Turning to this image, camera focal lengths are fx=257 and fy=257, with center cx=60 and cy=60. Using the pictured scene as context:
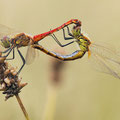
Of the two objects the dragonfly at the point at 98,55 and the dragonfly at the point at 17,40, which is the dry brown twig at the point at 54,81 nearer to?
the dragonfly at the point at 98,55

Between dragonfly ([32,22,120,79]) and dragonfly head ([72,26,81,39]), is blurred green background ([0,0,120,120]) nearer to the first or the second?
dragonfly ([32,22,120,79])

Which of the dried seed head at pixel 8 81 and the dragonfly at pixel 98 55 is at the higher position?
the dried seed head at pixel 8 81

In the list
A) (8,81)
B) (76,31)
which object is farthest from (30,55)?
(8,81)

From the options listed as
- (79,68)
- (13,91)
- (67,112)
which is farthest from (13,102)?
(13,91)

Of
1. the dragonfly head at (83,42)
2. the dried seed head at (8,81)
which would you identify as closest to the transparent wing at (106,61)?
the dragonfly head at (83,42)

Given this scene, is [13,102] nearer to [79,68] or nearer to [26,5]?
[79,68]

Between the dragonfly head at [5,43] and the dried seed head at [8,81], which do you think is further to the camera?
the dragonfly head at [5,43]

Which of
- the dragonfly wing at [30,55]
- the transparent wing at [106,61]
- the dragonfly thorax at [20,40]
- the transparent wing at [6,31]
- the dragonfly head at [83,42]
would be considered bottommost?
the transparent wing at [106,61]

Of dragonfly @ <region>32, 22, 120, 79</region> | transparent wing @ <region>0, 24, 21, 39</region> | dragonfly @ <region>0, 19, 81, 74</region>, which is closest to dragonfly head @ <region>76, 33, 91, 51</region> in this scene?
dragonfly @ <region>32, 22, 120, 79</region>

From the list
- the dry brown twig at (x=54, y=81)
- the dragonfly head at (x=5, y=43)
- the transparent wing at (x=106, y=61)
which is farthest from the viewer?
the dry brown twig at (x=54, y=81)
